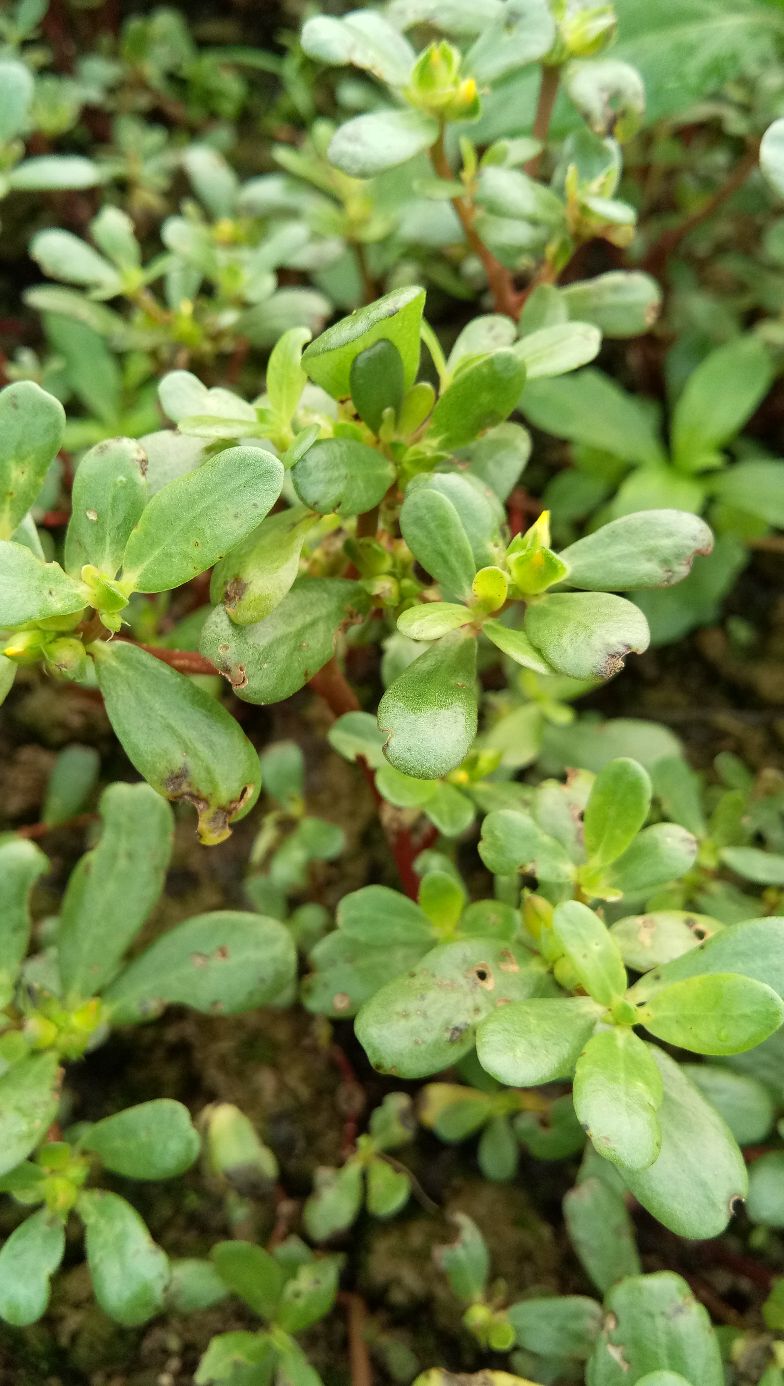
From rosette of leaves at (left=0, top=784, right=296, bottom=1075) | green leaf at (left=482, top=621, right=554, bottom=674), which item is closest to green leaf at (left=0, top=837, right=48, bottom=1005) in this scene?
rosette of leaves at (left=0, top=784, right=296, bottom=1075)

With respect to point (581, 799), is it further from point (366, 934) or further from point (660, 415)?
point (660, 415)

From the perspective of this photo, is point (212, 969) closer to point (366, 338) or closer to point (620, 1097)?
point (620, 1097)

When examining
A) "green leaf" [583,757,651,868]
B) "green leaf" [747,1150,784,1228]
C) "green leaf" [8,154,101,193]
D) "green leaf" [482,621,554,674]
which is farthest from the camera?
"green leaf" [8,154,101,193]

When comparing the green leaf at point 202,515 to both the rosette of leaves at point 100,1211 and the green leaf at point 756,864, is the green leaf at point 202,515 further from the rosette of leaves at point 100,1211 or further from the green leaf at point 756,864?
the green leaf at point 756,864

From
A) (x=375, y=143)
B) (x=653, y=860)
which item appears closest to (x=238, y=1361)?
Result: (x=653, y=860)

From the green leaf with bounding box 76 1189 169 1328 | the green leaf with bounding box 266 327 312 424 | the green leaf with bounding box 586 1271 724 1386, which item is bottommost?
the green leaf with bounding box 76 1189 169 1328

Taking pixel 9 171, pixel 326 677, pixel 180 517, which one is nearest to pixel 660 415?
pixel 326 677

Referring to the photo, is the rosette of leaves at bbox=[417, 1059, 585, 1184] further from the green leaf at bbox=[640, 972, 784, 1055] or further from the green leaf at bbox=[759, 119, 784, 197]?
the green leaf at bbox=[759, 119, 784, 197]

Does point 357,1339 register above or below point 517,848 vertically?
below
